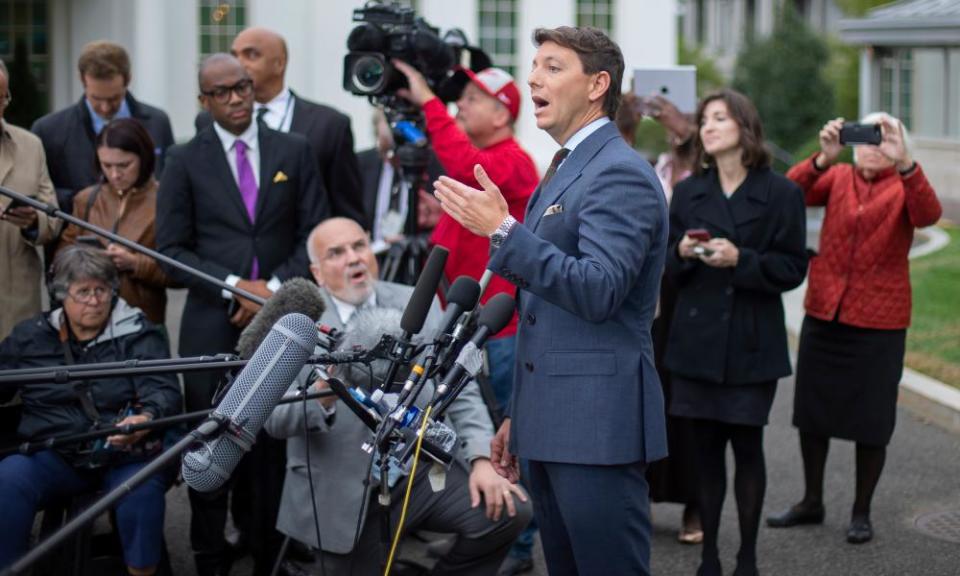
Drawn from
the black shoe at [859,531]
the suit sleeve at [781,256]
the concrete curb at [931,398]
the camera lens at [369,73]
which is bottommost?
the black shoe at [859,531]

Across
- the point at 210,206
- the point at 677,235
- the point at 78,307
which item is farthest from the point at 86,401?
the point at 677,235

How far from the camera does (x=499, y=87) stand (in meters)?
5.91

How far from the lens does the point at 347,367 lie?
4633 millimetres

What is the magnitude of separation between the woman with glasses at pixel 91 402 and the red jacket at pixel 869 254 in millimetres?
3000

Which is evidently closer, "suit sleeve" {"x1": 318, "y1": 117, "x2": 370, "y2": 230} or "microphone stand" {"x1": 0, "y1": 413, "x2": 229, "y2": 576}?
"microphone stand" {"x1": 0, "y1": 413, "x2": 229, "y2": 576}

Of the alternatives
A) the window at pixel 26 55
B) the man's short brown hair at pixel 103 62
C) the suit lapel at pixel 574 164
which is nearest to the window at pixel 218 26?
the window at pixel 26 55

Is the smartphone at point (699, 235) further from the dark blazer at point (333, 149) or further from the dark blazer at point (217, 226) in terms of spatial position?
the dark blazer at point (333, 149)

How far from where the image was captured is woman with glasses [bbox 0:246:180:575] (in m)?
5.13

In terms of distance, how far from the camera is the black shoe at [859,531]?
20.4ft

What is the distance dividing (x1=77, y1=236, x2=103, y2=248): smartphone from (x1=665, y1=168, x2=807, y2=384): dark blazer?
8.31 feet

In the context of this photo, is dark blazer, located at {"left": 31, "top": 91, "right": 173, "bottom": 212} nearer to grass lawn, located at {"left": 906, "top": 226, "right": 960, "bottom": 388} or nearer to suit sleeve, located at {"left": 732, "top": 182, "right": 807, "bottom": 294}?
suit sleeve, located at {"left": 732, "top": 182, "right": 807, "bottom": 294}

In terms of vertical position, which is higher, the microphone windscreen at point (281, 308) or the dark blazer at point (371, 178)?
the dark blazer at point (371, 178)

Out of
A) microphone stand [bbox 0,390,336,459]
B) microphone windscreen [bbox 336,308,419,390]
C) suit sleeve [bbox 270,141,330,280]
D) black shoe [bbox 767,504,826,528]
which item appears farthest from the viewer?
black shoe [bbox 767,504,826,528]

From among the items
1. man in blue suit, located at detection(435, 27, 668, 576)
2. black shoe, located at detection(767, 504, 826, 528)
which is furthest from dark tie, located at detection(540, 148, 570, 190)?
black shoe, located at detection(767, 504, 826, 528)
